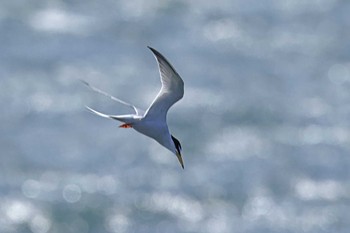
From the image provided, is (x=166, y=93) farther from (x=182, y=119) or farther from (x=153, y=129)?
(x=182, y=119)

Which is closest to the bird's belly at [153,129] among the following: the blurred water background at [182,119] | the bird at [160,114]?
the bird at [160,114]

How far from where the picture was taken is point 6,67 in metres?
42.0

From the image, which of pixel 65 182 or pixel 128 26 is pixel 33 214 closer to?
pixel 65 182

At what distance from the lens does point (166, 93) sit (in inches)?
388

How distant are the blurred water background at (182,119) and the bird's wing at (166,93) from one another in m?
25.5

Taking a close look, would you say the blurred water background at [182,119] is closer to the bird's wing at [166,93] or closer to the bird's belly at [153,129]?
the bird's wing at [166,93]

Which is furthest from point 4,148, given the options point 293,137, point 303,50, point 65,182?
point 303,50

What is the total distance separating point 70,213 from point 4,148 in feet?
14.9

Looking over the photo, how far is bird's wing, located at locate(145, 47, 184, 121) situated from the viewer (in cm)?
948

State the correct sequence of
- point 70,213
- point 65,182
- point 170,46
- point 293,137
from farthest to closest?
point 170,46 < point 293,137 < point 65,182 < point 70,213

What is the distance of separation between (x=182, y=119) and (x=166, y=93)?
95.8ft

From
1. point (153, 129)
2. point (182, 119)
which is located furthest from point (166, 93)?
point (182, 119)

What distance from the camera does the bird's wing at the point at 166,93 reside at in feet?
31.1

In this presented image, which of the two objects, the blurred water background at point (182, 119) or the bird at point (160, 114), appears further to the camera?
the blurred water background at point (182, 119)
